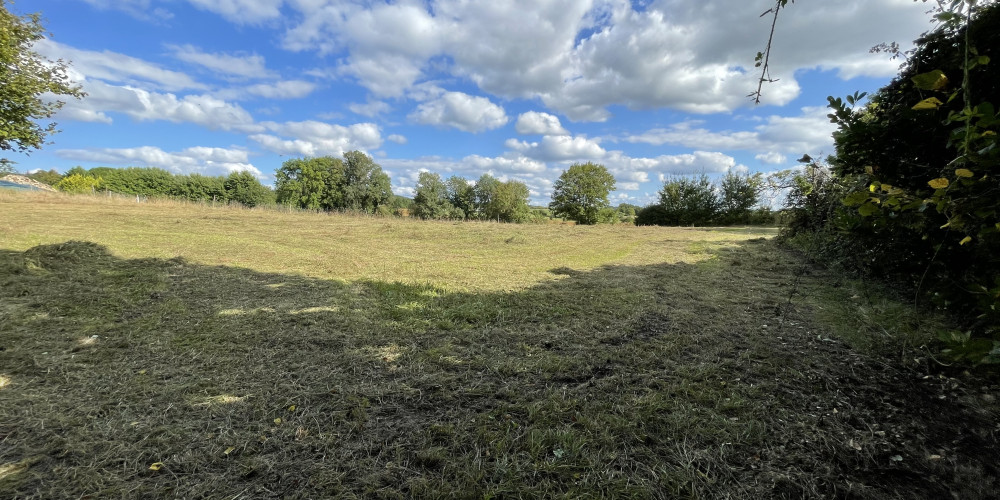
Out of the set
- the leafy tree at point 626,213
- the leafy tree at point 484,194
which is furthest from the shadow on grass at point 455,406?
the leafy tree at point 484,194

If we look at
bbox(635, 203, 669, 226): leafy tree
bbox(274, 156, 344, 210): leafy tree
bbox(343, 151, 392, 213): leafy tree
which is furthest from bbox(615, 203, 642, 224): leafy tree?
bbox(274, 156, 344, 210): leafy tree

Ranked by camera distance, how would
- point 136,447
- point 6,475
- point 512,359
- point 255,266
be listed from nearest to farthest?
point 6,475, point 136,447, point 512,359, point 255,266

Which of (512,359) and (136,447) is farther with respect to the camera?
(512,359)

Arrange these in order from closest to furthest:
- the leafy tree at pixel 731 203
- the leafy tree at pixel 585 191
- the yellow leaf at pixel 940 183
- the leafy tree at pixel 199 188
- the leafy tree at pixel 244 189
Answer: the yellow leaf at pixel 940 183, the leafy tree at pixel 731 203, the leafy tree at pixel 585 191, the leafy tree at pixel 199 188, the leafy tree at pixel 244 189

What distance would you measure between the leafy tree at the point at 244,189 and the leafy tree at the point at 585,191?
123 feet

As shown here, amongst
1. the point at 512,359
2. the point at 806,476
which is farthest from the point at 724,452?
the point at 512,359

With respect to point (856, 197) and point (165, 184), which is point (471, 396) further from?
point (165, 184)

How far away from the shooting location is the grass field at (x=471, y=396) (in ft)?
6.00

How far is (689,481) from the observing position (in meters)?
1.81

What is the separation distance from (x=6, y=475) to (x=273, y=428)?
1.09 m

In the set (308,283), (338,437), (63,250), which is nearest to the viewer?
(338,437)

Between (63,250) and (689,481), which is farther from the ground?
(63,250)

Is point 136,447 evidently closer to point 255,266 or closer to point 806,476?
point 806,476

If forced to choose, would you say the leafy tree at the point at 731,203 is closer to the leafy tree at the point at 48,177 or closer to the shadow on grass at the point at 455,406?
the shadow on grass at the point at 455,406
